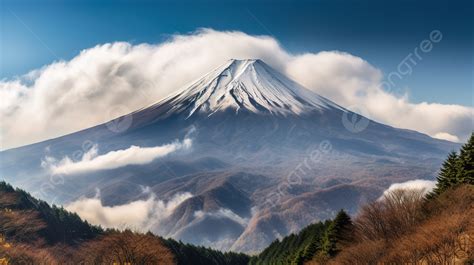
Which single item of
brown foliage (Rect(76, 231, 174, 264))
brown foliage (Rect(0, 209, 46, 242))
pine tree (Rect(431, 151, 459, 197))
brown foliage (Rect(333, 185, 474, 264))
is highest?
brown foliage (Rect(0, 209, 46, 242))

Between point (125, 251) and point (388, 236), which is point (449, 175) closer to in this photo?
point (388, 236)

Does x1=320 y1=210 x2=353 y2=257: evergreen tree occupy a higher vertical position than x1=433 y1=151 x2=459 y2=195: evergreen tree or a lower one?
lower

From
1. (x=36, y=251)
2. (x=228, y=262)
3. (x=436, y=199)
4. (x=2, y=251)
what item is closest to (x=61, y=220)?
(x=228, y=262)

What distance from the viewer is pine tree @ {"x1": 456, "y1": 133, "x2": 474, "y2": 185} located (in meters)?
37.8

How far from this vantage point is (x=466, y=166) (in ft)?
126

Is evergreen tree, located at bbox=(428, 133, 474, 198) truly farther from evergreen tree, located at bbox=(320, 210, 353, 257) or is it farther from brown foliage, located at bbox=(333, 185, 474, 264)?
evergreen tree, located at bbox=(320, 210, 353, 257)

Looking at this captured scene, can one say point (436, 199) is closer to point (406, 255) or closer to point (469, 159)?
point (469, 159)

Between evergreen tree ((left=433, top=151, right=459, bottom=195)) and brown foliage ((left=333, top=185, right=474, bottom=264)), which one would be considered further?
evergreen tree ((left=433, top=151, right=459, bottom=195))

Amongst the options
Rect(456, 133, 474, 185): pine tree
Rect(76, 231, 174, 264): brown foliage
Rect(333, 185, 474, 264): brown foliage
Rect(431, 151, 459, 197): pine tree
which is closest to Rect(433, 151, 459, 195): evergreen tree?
Rect(431, 151, 459, 197): pine tree

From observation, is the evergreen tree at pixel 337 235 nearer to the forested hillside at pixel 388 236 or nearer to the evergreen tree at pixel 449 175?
the forested hillside at pixel 388 236

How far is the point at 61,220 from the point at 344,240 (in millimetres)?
73134

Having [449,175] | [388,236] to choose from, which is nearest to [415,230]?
[388,236]

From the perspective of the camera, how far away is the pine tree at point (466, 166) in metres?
37.8

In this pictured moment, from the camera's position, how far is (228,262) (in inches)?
4702
